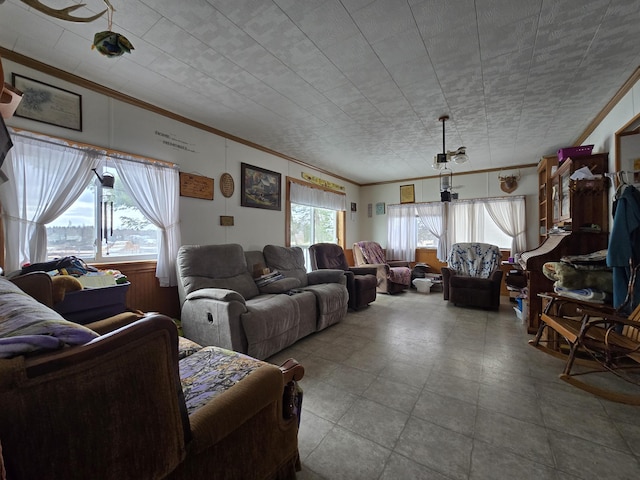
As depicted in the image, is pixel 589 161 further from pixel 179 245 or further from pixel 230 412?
pixel 179 245

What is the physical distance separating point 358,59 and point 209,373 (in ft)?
7.50

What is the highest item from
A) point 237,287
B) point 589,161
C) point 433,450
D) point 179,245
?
point 589,161

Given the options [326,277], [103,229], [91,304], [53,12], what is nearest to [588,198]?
[326,277]

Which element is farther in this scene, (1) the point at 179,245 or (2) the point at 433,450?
(1) the point at 179,245

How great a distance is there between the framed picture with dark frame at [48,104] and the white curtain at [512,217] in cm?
618

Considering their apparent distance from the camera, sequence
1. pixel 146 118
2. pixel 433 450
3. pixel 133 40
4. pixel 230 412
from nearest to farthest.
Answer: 1. pixel 230 412
2. pixel 433 450
3. pixel 133 40
4. pixel 146 118

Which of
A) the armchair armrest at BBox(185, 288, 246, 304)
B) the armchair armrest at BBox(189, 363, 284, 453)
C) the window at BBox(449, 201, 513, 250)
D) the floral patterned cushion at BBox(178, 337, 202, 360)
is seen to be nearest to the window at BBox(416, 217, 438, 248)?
the window at BBox(449, 201, 513, 250)

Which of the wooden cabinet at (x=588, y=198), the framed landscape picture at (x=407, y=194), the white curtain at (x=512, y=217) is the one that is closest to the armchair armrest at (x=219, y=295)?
the wooden cabinet at (x=588, y=198)

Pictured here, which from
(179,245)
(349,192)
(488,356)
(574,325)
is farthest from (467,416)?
(349,192)

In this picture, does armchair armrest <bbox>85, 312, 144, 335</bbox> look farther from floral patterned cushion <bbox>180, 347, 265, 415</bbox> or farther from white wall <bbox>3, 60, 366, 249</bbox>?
white wall <bbox>3, 60, 366, 249</bbox>

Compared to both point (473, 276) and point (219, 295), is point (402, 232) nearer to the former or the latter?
point (473, 276)

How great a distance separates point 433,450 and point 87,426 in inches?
61.9

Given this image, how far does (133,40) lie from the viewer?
71.8 inches

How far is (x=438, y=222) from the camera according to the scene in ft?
18.9
